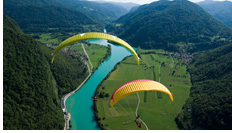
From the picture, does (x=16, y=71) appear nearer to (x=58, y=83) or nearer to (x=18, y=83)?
(x=18, y=83)

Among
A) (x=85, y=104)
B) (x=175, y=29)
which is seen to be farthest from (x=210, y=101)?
(x=175, y=29)

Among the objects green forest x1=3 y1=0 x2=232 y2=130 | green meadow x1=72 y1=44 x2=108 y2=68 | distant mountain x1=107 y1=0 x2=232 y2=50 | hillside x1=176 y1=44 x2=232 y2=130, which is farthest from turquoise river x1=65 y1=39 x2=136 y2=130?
distant mountain x1=107 y1=0 x2=232 y2=50

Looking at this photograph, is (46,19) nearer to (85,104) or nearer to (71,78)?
(71,78)

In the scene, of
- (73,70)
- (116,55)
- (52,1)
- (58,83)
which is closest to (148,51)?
(116,55)

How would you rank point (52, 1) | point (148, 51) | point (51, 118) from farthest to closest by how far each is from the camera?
point (52, 1) → point (148, 51) → point (51, 118)

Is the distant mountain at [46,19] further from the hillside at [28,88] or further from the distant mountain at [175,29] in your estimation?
the hillside at [28,88]

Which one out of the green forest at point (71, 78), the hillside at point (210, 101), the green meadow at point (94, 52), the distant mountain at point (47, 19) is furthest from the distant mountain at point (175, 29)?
the distant mountain at point (47, 19)

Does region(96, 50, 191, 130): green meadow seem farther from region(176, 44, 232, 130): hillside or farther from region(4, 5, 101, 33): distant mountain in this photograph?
region(4, 5, 101, 33): distant mountain
